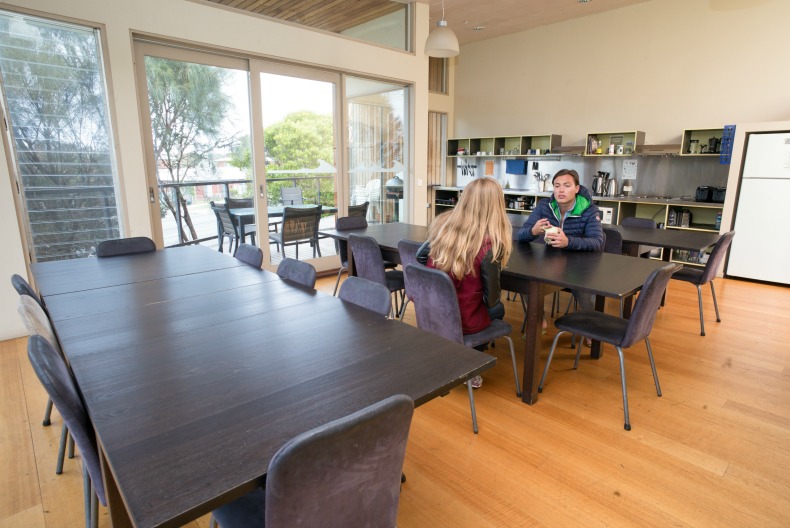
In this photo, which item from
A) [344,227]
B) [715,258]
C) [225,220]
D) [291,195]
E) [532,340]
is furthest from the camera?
[291,195]

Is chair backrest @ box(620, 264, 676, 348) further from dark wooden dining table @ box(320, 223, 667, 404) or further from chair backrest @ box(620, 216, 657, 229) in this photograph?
chair backrest @ box(620, 216, 657, 229)

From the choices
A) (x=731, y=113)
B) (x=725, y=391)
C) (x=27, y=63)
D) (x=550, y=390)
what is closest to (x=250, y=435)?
(x=550, y=390)

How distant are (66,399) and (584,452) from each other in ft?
6.77

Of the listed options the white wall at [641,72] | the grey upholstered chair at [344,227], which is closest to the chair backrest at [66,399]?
the grey upholstered chair at [344,227]

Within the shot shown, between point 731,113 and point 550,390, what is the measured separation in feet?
16.3

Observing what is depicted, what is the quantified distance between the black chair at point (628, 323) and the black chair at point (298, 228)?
3.30 m

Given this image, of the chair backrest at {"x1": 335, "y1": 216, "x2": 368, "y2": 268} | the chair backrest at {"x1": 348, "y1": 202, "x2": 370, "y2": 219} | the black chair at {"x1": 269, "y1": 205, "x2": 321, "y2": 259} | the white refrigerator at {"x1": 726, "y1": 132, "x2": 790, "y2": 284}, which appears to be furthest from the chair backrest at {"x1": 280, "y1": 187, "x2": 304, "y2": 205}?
the white refrigerator at {"x1": 726, "y1": 132, "x2": 790, "y2": 284}

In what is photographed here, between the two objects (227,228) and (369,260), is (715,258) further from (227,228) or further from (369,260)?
(227,228)

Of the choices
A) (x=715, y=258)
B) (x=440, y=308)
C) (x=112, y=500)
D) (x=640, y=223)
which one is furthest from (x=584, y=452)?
(x=640, y=223)

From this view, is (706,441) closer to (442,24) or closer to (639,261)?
(639,261)

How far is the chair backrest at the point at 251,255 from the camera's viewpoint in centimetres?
268

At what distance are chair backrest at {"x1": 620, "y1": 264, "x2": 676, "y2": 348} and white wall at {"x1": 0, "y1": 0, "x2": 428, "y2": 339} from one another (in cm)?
381

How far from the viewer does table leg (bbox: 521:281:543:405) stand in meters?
2.36

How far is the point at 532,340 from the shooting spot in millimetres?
2451
